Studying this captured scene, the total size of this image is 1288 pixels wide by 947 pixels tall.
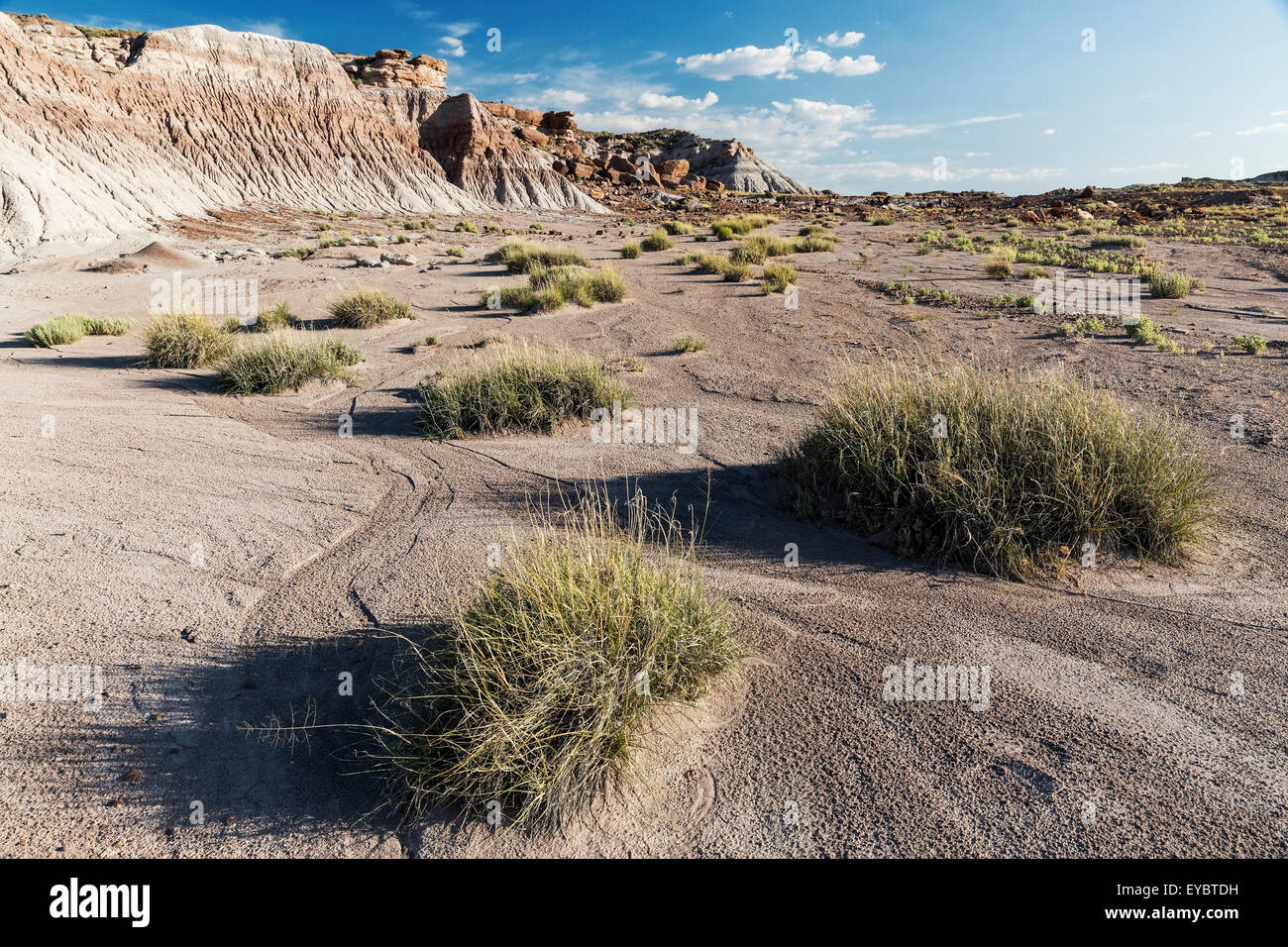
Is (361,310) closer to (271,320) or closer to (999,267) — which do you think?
(271,320)

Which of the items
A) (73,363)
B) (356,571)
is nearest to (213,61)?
(73,363)

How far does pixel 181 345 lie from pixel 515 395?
6.11 meters

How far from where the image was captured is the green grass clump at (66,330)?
11648 mm

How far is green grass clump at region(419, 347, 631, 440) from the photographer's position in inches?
313

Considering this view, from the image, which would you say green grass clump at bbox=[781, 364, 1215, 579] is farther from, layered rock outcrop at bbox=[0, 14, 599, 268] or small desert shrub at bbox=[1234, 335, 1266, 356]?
layered rock outcrop at bbox=[0, 14, 599, 268]

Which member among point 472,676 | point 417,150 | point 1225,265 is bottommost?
point 472,676

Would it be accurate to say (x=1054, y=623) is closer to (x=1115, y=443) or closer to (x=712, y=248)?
(x=1115, y=443)

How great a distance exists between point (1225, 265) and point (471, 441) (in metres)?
22.1

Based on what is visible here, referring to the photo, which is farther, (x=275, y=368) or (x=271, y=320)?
(x=271, y=320)

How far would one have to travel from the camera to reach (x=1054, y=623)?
13.8ft

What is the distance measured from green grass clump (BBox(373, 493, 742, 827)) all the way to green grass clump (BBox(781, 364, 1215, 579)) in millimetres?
2134

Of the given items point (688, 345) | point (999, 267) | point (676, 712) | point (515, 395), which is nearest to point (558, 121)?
point (999, 267)

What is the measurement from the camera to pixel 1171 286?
15.0 meters
